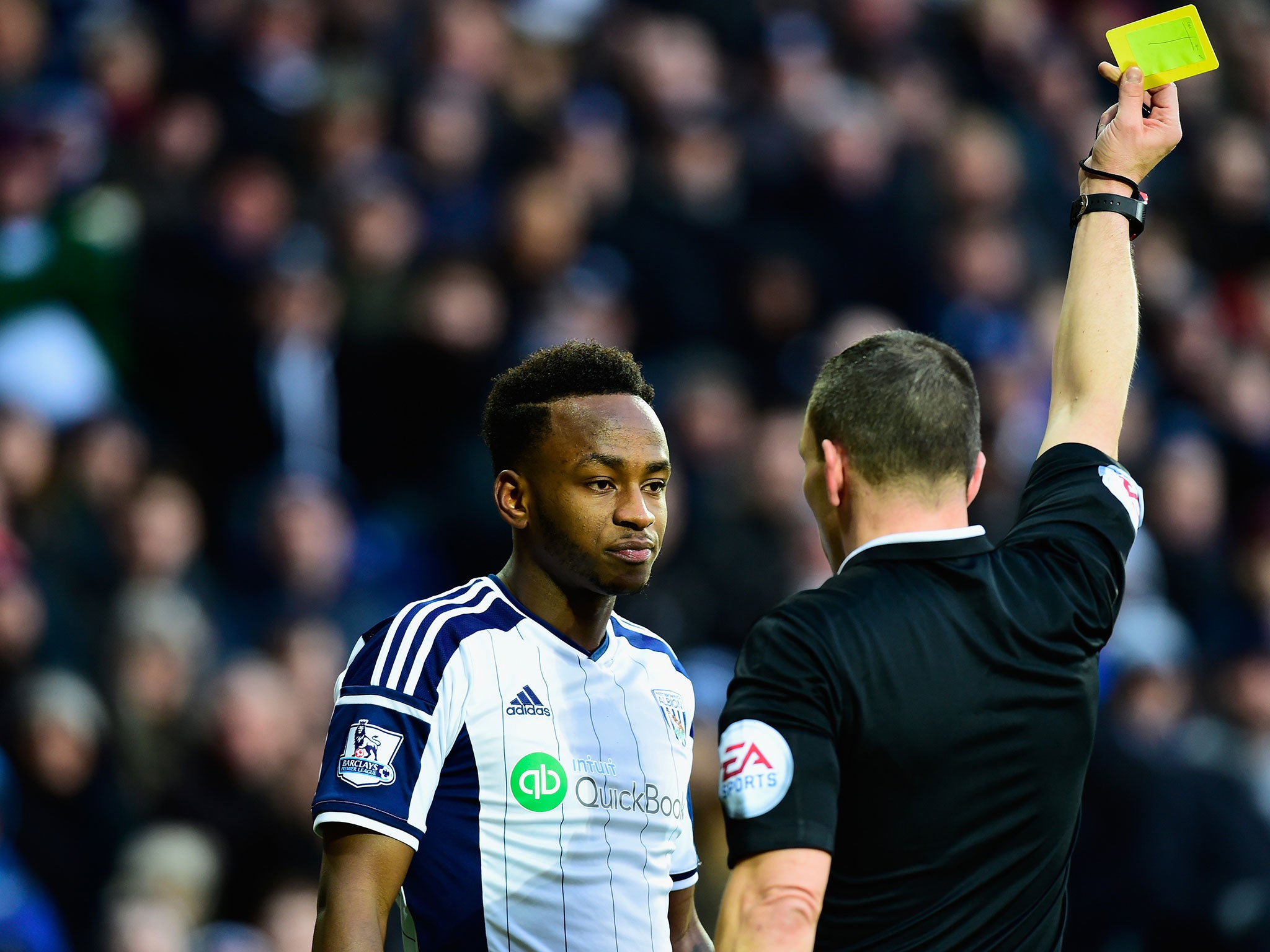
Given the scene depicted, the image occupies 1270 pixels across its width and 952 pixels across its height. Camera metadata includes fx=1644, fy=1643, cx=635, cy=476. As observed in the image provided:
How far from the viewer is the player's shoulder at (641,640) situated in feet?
12.2

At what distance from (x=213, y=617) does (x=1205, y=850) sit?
4.76m

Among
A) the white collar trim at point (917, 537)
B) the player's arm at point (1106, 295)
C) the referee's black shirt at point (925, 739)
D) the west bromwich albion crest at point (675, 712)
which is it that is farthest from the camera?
the west bromwich albion crest at point (675, 712)

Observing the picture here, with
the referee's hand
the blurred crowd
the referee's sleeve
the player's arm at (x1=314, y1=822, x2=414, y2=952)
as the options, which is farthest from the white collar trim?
the blurred crowd

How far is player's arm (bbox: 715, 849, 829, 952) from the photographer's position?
98.8 inches

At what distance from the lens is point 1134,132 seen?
130 inches

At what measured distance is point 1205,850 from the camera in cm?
784

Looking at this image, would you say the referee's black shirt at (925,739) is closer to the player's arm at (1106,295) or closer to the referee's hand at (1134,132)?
the player's arm at (1106,295)

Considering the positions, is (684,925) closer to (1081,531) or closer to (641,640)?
(641,640)

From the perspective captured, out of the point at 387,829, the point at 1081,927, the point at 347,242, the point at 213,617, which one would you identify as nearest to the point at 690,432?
the point at 347,242

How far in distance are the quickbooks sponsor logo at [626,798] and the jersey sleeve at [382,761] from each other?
321 millimetres

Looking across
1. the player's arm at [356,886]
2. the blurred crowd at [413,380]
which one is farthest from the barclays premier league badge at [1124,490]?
the blurred crowd at [413,380]

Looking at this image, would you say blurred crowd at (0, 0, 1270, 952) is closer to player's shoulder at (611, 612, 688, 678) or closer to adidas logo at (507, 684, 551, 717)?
player's shoulder at (611, 612, 688, 678)

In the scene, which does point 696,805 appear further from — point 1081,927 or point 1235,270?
point 1235,270

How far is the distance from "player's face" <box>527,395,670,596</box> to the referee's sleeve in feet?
2.42
